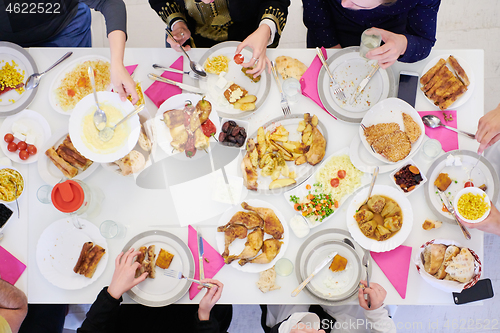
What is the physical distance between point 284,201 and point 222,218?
322 mm

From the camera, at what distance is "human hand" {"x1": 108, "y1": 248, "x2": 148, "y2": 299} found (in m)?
1.54

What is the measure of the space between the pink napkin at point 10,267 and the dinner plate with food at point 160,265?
1.77 feet

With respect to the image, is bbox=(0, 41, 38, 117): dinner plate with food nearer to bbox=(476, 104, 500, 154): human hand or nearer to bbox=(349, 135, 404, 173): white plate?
bbox=(349, 135, 404, 173): white plate

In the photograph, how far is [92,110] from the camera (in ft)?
5.18

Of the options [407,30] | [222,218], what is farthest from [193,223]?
[407,30]

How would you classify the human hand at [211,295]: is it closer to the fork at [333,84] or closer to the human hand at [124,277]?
the human hand at [124,277]

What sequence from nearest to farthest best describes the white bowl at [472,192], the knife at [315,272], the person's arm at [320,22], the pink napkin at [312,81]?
the white bowl at [472,192]
the knife at [315,272]
the pink napkin at [312,81]
the person's arm at [320,22]

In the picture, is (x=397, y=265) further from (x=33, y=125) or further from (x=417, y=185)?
(x=33, y=125)

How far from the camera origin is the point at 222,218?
5.34 feet

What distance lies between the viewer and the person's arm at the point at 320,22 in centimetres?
181

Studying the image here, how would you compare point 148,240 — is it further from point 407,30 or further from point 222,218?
point 407,30

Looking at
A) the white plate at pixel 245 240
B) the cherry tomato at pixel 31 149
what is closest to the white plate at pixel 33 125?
the cherry tomato at pixel 31 149

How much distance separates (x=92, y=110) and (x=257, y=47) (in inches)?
33.7

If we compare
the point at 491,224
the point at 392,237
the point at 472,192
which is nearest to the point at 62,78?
the point at 392,237
